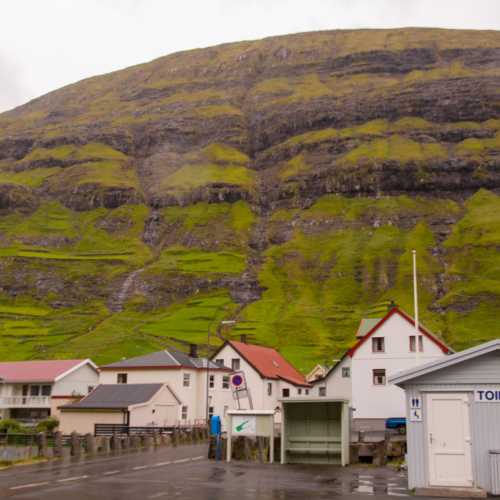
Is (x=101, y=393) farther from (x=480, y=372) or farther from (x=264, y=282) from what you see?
(x=264, y=282)

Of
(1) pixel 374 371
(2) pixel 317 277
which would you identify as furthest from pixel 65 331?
→ (1) pixel 374 371

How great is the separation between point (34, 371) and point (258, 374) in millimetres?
26290

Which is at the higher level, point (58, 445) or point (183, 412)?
point (183, 412)

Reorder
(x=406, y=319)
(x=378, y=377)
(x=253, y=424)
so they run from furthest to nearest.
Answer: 1. (x=378, y=377)
2. (x=406, y=319)
3. (x=253, y=424)

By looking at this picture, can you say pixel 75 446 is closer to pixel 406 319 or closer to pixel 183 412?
pixel 406 319

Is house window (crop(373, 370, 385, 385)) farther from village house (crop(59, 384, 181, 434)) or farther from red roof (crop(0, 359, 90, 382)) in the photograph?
red roof (crop(0, 359, 90, 382))

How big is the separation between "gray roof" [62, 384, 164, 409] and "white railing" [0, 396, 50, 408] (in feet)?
66.7

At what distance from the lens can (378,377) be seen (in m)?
59.4

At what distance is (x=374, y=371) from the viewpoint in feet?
195

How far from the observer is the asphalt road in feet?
71.7

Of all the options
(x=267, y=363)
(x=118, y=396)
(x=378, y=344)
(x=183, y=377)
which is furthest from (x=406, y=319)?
(x=267, y=363)

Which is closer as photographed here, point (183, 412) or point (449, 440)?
point (449, 440)

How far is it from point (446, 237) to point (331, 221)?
31.7 meters

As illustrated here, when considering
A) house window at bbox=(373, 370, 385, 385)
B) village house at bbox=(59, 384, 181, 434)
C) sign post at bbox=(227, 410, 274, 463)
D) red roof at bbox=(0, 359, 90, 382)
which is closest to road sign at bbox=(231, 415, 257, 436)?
sign post at bbox=(227, 410, 274, 463)
